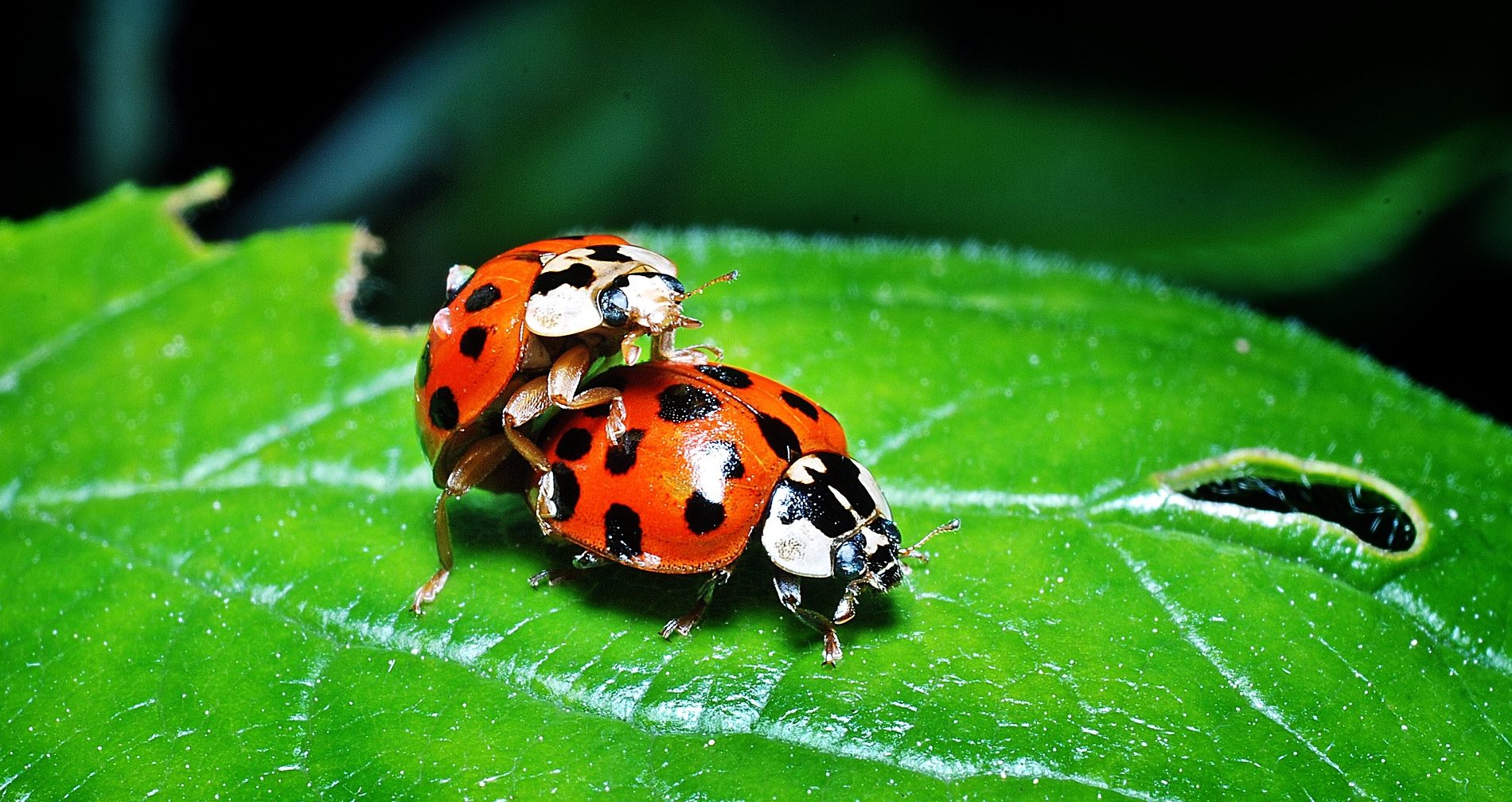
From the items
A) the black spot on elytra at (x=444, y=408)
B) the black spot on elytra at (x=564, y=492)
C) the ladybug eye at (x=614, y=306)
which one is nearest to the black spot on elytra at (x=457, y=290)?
the black spot on elytra at (x=444, y=408)

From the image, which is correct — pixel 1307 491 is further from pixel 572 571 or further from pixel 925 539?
pixel 572 571

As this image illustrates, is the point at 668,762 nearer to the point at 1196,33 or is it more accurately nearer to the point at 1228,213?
the point at 1228,213

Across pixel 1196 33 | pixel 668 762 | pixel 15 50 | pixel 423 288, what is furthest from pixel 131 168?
pixel 1196 33

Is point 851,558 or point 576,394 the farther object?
point 576,394

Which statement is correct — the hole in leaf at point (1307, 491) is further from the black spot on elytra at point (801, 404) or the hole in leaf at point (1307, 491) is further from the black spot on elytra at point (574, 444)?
the black spot on elytra at point (574, 444)

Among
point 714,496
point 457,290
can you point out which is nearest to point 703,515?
point 714,496

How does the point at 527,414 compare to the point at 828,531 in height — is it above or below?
above

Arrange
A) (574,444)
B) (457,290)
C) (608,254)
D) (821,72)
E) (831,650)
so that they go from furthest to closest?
(821,72), (457,290), (608,254), (574,444), (831,650)
